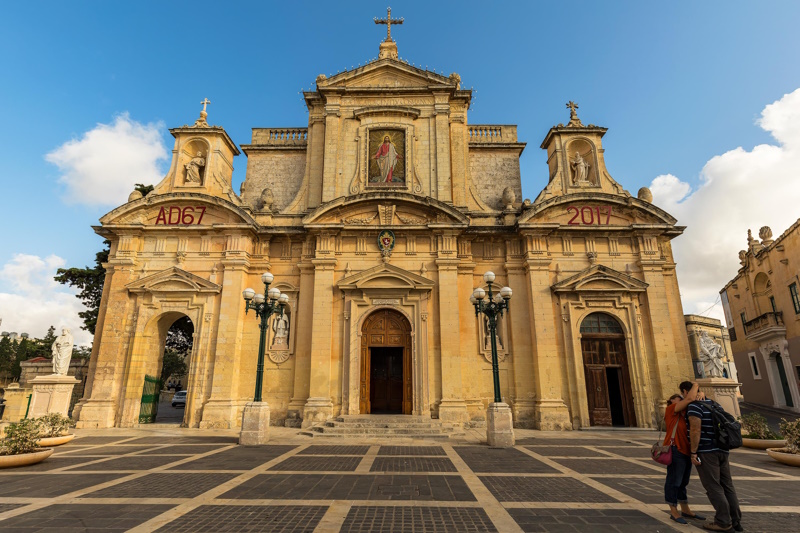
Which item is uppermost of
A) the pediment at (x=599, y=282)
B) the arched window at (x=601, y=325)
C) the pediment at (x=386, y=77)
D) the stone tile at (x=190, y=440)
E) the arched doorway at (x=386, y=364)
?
the pediment at (x=386, y=77)

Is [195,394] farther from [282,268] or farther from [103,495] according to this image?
[103,495]

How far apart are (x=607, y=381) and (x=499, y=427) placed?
8416 mm

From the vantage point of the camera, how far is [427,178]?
800 inches

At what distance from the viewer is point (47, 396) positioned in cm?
1528

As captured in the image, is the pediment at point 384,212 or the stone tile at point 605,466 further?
the pediment at point 384,212

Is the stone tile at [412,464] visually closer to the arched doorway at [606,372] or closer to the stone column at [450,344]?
the stone column at [450,344]

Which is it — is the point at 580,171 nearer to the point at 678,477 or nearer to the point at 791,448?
the point at 791,448

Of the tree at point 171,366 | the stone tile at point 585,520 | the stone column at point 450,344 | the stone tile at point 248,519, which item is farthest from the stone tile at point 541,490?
the tree at point 171,366

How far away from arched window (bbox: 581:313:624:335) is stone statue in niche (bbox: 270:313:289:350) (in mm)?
13404

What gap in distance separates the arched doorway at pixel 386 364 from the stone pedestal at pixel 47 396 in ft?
37.5

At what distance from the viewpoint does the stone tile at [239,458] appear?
→ 9314 millimetres

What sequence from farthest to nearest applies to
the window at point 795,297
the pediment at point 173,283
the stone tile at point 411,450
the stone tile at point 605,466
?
the window at point 795,297
the pediment at point 173,283
the stone tile at point 411,450
the stone tile at point 605,466

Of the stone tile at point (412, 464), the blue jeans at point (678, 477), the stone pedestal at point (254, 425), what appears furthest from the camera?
the stone pedestal at point (254, 425)

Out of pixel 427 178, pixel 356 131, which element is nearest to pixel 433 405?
pixel 427 178
